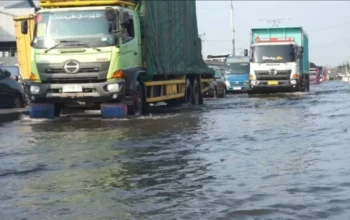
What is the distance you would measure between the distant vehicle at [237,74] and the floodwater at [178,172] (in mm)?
24678

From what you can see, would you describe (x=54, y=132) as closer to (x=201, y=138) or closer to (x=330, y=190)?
(x=201, y=138)

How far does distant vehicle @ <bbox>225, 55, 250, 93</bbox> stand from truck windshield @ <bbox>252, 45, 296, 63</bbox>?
7.51m

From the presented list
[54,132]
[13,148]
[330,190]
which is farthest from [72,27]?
[330,190]

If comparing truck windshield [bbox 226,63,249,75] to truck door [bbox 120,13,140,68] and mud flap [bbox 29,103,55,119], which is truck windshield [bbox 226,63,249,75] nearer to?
truck door [bbox 120,13,140,68]

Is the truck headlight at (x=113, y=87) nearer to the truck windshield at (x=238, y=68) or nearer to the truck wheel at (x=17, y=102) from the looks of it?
the truck wheel at (x=17, y=102)

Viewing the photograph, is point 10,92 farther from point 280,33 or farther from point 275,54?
point 280,33

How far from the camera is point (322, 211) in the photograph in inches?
208

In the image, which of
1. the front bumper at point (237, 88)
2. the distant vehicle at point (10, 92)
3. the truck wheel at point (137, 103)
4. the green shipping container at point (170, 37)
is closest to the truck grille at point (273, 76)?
the green shipping container at point (170, 37)

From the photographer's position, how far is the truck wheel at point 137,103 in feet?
50.2

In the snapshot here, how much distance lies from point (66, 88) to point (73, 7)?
1890 mm

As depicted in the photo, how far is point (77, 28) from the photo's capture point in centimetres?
1435

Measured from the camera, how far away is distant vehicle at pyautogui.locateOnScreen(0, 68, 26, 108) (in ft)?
61.8

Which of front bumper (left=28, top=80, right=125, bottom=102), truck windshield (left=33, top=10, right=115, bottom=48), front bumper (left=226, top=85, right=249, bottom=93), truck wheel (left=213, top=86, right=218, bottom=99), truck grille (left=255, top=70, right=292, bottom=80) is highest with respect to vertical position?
truck windshield (left=33, top=10, right=115, bottom=48)

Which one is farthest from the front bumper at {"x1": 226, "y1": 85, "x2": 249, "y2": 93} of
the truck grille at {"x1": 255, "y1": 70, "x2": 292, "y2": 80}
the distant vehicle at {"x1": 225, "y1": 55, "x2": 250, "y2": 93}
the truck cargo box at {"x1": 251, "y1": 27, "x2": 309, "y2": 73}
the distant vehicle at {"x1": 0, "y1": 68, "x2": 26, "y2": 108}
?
the distant vehicle at {"x1": 0, "y1": 68, "x2": 26, "y2": 108}
